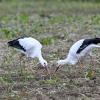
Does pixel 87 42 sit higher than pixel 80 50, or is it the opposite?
pixel 87 42

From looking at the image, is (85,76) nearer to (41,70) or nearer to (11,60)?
(41,70)

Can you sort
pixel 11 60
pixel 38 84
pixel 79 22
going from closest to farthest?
pixel 38 84, pixel 11 60, pixel 79 22

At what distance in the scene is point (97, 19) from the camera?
17.5 meters

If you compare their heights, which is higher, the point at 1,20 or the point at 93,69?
the point at 1,20

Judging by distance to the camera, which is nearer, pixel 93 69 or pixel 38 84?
pixel 38 84

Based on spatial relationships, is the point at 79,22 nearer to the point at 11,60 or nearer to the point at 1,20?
the point at 1,20

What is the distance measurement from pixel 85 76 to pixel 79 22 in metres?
8.24

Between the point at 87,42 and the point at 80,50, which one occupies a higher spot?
the point at 87,42

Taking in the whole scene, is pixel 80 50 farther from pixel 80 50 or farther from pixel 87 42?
pixel 87 42

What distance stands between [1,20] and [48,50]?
20.9 ft

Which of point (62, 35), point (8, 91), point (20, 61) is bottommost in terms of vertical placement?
point (8, 91)

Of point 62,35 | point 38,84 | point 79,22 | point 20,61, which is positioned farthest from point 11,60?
point 79,22

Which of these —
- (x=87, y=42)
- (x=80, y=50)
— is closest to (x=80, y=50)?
(x=80, y=50)

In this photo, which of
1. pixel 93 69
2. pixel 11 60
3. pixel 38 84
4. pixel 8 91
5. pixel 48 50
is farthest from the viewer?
pixel 48 50
